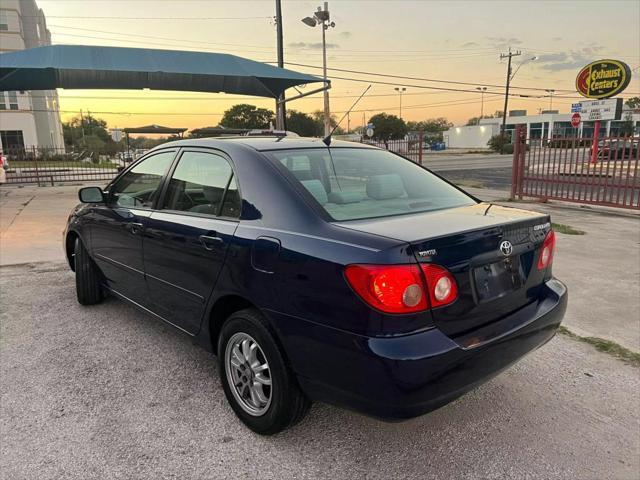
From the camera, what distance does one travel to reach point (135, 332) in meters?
4.04

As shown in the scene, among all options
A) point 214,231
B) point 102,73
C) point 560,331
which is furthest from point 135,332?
point 102,73

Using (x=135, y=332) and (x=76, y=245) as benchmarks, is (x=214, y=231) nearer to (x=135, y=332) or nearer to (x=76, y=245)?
(x=135, y=332)

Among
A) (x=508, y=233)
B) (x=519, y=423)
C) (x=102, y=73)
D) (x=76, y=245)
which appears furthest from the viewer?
(x=102, y=73)

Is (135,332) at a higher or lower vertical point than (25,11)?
lower

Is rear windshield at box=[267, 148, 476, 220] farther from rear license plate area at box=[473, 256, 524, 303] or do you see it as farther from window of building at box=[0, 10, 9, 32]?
window of building at box=[0, 10, 9, 32]

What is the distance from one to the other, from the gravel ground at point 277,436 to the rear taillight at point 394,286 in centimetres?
91

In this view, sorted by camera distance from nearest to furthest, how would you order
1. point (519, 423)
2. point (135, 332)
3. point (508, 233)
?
point (508, 233) < point (519, 423) < point (135, 332)

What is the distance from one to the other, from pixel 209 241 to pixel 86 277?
2.29 meters

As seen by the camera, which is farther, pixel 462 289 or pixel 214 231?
pixel 214 231

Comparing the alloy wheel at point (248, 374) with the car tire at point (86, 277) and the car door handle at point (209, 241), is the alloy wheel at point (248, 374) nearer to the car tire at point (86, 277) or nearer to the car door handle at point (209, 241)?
the car door handle at point (209, 241)

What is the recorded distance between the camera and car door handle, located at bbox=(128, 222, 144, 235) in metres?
3.49

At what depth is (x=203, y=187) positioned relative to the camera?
123 inches

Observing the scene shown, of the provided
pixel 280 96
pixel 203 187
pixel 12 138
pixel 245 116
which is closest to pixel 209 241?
pixel 203 187

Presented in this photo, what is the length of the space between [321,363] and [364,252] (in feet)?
1.82
